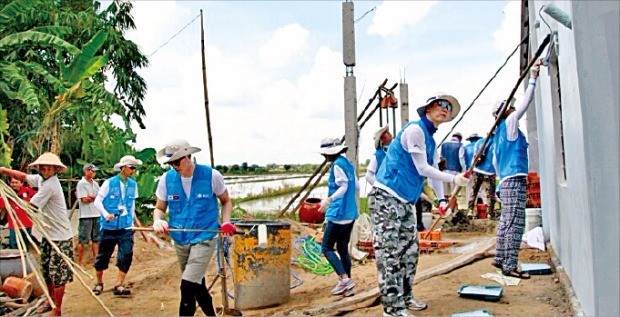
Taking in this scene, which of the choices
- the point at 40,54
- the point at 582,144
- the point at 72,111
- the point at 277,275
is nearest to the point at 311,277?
the point at 277,275

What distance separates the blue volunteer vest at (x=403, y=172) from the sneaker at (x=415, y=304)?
931mm

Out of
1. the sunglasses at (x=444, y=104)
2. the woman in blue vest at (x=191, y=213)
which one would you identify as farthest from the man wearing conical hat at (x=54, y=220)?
the sunglasses at (x=444, y=104)

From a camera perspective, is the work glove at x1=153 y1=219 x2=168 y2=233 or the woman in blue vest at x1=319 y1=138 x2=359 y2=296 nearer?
the work glove at x1=153 y1=219 x2=168 y2=233

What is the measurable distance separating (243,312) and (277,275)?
55 centimetres

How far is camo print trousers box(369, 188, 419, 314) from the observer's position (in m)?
4.82

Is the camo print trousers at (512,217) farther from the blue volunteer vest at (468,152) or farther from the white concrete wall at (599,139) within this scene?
the blue volunteer vest at (468,152)

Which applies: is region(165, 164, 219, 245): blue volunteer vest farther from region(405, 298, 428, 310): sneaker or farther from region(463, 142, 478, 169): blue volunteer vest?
region(463, 142, 478, 169): blue volunteer vest

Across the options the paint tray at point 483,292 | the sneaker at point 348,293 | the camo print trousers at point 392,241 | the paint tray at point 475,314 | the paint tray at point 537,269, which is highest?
the camo print trousers at point 392,241

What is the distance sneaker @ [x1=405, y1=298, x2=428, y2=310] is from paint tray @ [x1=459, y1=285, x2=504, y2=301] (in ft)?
1.39

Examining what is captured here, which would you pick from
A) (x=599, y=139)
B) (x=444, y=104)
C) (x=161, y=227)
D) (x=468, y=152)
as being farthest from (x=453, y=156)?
(x=599, y=139)

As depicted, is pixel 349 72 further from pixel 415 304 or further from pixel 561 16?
pixel 561 16

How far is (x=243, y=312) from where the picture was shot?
21.9ft

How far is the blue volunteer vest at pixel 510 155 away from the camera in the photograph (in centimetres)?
591

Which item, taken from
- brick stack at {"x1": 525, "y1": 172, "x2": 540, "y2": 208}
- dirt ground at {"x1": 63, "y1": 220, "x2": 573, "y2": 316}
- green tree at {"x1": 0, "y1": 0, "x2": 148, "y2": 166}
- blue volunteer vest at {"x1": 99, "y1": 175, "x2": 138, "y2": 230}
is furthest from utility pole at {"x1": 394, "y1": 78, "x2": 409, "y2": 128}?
blue volunteer vest at {"x1": 99, "y1": 175, "x2": 138, "y2": 230}
